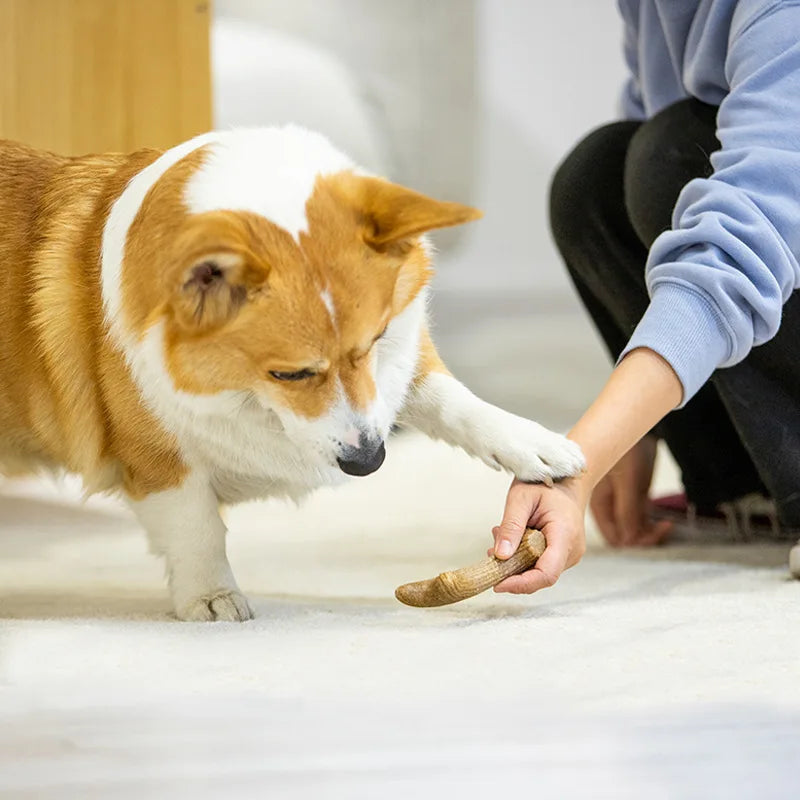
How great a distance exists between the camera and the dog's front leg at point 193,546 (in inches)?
48.1

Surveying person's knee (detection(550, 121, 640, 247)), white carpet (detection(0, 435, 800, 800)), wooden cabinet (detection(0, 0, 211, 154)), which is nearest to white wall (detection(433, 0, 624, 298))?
wooden cabinet (detection(0, 0, 211, 154))

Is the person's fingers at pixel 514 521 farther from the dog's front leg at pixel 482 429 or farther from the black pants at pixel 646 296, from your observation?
the black pants at pixel 646 296

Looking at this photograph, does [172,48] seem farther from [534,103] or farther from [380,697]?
[380,697]

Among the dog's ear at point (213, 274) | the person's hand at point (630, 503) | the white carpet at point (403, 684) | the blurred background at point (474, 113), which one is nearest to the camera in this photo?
the white carpet at point (403, 684)

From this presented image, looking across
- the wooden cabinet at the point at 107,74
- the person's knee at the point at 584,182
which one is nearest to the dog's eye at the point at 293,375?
the person's knee at the point at 584,182

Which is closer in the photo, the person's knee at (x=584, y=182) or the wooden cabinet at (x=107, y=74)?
the person's knee at (x=584, y=182)

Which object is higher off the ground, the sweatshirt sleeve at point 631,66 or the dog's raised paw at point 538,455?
the sweatshirt sleeve at point 631,66

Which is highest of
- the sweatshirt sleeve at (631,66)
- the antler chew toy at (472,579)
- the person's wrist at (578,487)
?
the sweatshirt sleeve at (631,66)

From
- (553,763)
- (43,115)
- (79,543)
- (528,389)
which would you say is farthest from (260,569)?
(528,389)

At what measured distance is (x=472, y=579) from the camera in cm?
108

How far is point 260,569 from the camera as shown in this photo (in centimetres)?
154

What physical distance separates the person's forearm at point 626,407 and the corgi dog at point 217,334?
39 millimetres

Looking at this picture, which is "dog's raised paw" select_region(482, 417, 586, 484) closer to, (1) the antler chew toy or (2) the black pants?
(1) the antler chew toy

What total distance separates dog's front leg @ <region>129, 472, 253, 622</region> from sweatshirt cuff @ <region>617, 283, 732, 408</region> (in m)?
0.48
